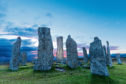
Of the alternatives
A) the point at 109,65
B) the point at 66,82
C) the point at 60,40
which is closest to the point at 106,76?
the point at 66,82

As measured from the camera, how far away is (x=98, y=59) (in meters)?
11.2

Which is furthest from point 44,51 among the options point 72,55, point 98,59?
point 98,59

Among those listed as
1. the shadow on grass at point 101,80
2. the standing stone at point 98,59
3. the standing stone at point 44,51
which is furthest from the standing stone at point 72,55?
the shadow on grass at point 101,80

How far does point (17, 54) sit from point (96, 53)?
16.9 metres

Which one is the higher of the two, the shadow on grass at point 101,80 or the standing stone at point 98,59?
the standing stone at point 98,59

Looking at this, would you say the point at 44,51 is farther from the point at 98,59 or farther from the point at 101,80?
the point at 101,80

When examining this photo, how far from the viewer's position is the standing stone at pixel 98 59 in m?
11.0

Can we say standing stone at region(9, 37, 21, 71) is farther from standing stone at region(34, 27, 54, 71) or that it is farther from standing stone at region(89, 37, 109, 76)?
standing stone at region(89, 37, 109, 76)

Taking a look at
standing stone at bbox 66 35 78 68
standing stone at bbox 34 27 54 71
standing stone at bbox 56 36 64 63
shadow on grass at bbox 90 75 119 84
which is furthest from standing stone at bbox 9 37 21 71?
shadow on grass at bbox 90 75 119 84

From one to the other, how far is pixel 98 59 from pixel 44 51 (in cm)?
862

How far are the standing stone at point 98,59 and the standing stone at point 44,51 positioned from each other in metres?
7.38

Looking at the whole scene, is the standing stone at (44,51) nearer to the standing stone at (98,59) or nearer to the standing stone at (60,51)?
the standing stone at (98,59)

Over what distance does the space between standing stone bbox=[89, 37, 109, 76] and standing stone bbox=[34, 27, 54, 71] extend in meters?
7.38

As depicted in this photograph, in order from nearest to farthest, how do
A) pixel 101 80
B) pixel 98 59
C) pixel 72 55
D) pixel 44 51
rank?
1. pixel 101 80
2. pixel 98 59
3. pixel 44 51
4. pixel 72 55
